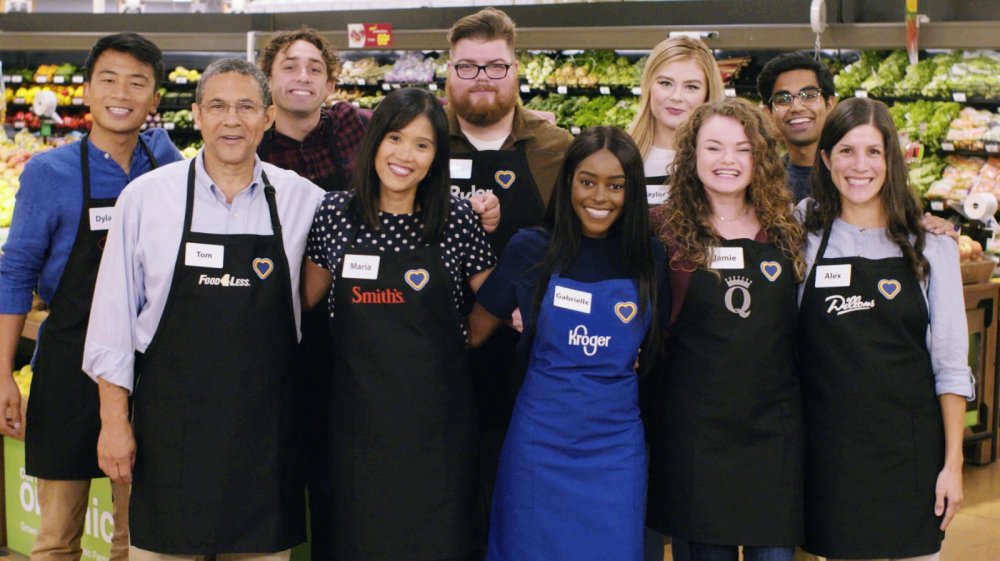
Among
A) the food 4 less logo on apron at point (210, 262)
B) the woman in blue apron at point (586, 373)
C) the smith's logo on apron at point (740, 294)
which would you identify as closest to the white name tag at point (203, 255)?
the food 4 less logo on apron at point (210, 262)

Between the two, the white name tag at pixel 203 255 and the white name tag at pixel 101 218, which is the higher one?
the white name tag at pixel 101 218

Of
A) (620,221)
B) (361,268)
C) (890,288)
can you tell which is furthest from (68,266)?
(890,288)

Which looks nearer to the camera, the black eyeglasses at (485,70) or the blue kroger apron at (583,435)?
the blue kroger apron at (583,435)

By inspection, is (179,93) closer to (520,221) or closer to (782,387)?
(520,221)

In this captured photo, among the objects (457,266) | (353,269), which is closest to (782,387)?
(457,266)

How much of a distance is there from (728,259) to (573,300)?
406 mm

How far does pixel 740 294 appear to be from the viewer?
2.71 meters

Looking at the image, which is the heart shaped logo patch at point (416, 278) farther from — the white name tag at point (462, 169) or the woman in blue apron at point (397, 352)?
the white name tag at point (462, 169)

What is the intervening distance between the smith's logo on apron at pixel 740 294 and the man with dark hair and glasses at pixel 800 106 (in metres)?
1.01

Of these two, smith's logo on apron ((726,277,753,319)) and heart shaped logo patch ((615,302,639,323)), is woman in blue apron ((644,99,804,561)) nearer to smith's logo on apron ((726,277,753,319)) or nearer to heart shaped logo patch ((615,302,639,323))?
smith's logo on apron ((726,277,753,319))

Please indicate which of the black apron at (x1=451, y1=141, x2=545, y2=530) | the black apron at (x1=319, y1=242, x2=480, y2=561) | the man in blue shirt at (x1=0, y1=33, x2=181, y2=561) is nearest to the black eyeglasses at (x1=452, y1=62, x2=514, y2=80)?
the black apron at (x1=451, y1=141, x2=545, y2=530)

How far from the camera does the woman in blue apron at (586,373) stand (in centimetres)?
269

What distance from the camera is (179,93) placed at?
397 inches

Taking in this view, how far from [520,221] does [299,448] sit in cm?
101
